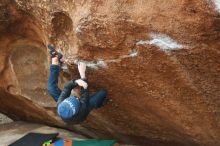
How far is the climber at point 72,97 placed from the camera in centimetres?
414

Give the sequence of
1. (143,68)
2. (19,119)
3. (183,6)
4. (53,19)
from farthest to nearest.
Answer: (19,119), (53,19), (143,68), (183,6)

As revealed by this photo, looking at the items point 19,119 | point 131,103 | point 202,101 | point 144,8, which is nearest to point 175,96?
point 202,101

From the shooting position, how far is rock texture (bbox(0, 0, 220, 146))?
3.68 m

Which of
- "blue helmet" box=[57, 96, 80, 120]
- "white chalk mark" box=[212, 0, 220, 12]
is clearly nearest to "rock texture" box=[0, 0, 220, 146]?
"white chalk mark" box=[212, 0, 220, 12]

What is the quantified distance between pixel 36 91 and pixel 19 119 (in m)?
1.27

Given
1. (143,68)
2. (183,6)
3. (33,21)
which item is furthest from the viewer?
(33,21)

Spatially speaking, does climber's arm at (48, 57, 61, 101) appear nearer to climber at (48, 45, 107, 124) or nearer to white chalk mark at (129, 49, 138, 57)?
climber at (48, 45, 107, 124)

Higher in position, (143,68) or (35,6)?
(35,6)

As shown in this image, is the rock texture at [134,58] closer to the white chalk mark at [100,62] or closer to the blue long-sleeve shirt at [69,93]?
the white chalk mark at [100,62]

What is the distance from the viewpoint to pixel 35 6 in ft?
14.8

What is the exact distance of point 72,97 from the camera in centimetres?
419

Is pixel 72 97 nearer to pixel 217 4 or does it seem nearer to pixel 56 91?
pixel 56 91

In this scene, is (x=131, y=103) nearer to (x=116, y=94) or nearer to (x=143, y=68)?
(x=116, y=94)

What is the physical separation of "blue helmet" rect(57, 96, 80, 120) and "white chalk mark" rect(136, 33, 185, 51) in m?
0.86
